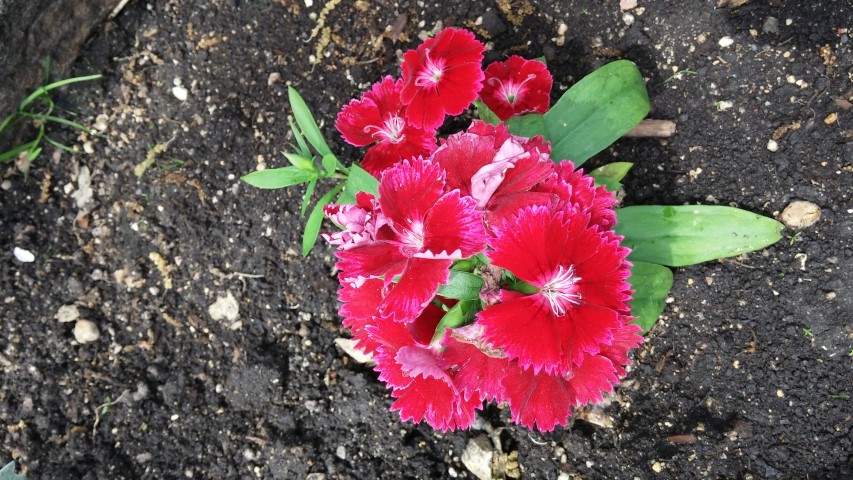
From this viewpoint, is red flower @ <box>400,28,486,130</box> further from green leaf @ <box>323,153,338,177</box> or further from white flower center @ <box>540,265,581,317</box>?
white flower center @ <box>540,265,581,317</box>

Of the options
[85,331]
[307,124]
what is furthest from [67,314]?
[307,124]

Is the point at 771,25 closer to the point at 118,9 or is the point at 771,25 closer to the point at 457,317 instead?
the point at 457,317

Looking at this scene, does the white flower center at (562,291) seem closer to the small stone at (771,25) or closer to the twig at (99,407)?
the small stone at (771,25)

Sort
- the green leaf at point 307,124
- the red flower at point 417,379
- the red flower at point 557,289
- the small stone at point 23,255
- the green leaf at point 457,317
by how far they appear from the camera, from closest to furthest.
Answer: the red flower at point 557,289, the red flower at point 417,379, the green leaf at point 457,317, the green leaf at point 307,124, the small stone at point 23,255

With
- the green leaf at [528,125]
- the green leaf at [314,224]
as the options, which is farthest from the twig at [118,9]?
the green leaf at [528,125]

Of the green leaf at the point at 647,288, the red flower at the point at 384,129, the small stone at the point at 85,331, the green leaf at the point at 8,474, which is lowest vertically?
the small stone at the point at 85,331

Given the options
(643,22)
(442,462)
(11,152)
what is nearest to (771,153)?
Answer: (643,22)

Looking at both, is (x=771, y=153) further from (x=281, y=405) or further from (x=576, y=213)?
(x=281, y=405)

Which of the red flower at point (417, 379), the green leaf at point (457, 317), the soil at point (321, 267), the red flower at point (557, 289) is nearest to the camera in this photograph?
the red flower at point (557, 289)
